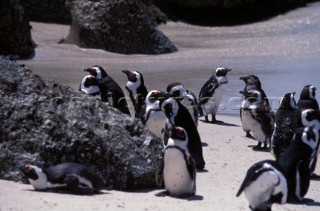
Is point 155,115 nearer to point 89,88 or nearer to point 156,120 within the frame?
point 156,120

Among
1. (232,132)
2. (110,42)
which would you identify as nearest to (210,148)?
(232,132)

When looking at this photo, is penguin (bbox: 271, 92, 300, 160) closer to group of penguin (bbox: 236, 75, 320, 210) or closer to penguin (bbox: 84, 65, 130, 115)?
group of penguin (bbox: 236, 75, 320, 210)

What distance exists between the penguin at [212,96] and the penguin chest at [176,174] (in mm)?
3448

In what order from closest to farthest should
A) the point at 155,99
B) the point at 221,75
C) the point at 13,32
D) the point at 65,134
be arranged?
the point at 65,134 → the point at 155,99 → the point at 221,75 → the point at 13,32

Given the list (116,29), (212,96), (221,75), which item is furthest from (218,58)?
(212,96)

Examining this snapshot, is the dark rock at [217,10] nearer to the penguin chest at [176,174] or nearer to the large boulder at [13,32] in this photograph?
the large boulder at [13,32]

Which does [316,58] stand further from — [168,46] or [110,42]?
[110,42]

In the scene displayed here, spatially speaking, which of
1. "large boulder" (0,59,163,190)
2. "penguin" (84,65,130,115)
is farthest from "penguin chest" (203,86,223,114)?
"large boulder" (0,59,163,190)

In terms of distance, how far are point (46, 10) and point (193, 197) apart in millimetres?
12496

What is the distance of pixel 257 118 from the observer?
296 inches

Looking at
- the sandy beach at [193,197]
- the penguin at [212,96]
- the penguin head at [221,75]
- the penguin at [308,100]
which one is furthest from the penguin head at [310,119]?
the penguin head at [221,75]

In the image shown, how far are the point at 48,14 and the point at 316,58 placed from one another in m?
6.60

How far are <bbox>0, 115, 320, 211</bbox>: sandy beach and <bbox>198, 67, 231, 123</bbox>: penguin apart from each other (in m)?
1.76

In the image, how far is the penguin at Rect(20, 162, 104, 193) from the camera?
4992 mm
